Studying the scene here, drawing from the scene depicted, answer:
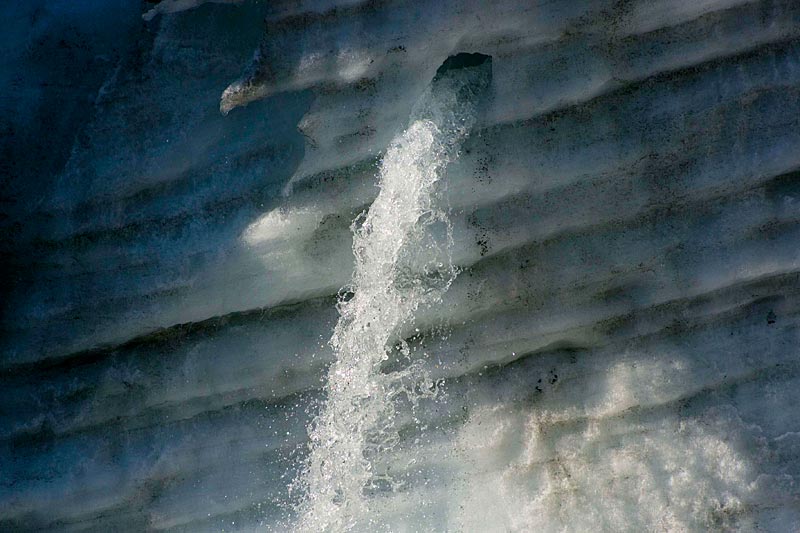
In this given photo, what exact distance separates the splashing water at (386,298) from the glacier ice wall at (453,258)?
0.05 meters

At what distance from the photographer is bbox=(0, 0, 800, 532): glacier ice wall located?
1814mm

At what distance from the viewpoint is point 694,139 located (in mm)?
1855

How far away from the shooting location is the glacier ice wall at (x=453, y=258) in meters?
1.81

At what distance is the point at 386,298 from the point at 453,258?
22 cm

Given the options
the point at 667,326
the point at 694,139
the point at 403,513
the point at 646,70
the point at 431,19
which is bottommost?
the point at 403,513

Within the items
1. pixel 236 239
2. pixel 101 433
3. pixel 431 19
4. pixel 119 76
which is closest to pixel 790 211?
pixel 431 19

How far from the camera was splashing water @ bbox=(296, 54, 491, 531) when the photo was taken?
1862mm

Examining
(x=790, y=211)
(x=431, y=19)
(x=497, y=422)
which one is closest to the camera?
(x=431, y=19)

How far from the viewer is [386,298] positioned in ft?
6.42

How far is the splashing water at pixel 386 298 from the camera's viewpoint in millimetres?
1862

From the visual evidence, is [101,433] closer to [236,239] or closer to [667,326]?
[236,239]

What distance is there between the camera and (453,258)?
6.35ft

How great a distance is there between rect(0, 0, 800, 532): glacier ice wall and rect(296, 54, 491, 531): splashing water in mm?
45

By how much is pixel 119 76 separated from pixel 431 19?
2.91 ft
